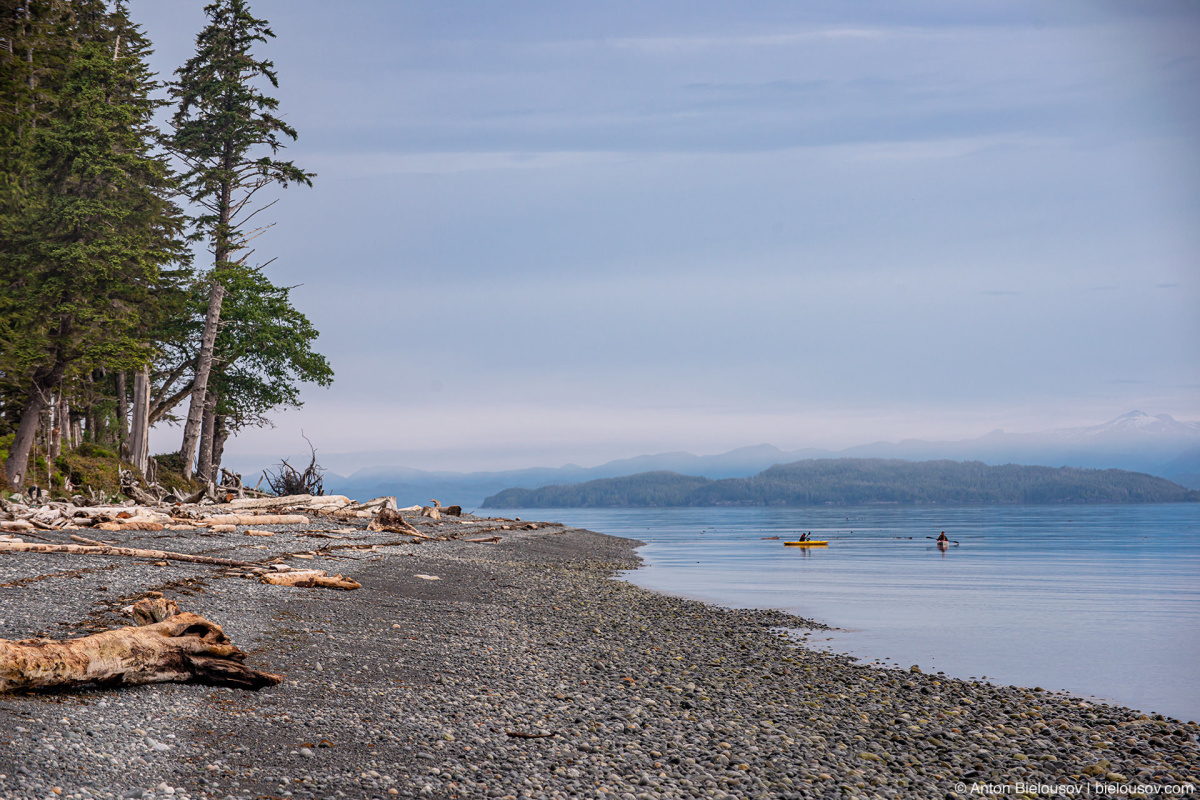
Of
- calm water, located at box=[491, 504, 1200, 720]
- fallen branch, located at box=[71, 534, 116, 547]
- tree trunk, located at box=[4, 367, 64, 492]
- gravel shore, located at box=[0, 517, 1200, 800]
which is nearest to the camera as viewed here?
gravel shore, located at box=[0, 517, 1200, 800]

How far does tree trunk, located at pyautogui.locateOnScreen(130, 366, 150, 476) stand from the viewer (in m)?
33.5

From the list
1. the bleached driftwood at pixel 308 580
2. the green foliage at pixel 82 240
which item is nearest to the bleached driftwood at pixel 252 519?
the green foliage at pixel 82 240

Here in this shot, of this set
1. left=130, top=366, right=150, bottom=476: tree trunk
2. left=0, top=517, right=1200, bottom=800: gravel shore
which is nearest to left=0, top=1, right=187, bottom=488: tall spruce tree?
left=130, top=366, right=150, bottom=476: tree trunk

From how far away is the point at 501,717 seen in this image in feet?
26.2

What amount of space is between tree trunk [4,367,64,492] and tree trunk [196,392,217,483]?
10.1 m

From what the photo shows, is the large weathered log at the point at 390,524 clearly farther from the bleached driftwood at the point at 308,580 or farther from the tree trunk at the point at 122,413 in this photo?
the tree trunk at the point at 122,413

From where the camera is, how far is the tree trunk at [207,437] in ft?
126

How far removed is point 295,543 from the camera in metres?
20.4

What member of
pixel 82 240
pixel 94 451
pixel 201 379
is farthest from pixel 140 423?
pixel 82 240

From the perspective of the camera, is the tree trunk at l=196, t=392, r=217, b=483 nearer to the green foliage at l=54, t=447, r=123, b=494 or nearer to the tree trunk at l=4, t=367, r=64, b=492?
the green foliage at l=54, t=447, r=123, b=494

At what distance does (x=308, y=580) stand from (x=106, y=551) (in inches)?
136

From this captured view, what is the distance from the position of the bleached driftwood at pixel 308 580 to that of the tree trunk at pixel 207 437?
27.4 metres

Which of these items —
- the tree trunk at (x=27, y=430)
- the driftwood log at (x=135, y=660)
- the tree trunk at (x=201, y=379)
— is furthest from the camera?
the tree trunk at (x=201, y=379)

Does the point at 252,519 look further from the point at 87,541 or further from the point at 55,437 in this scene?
the point at 55,437
